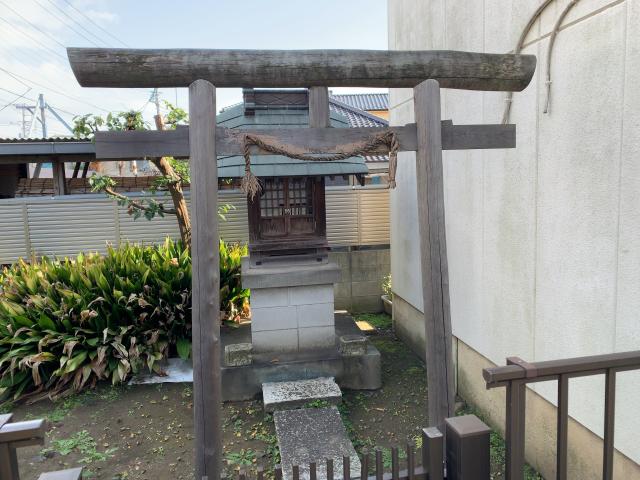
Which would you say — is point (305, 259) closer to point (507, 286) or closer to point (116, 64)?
point (507, 286)

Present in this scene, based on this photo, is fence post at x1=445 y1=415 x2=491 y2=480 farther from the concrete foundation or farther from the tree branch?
the tree branch

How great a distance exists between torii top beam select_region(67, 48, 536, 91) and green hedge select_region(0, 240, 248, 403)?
396 centimetres

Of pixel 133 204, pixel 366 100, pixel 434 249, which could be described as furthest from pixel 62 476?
pixel 366 100

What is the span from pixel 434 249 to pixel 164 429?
371 cm

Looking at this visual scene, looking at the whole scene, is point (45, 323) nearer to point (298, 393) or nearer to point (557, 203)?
point (298, 393)

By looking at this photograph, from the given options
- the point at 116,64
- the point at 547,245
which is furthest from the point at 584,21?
the point at 116,64

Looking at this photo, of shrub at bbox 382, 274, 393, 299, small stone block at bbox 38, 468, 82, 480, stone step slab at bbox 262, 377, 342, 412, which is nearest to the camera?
small stone block at bbox 38, 468, 82, 480

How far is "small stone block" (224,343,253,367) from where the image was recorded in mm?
5367

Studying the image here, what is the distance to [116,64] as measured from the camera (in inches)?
107

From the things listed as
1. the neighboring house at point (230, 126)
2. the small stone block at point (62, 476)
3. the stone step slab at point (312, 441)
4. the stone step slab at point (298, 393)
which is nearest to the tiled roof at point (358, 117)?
the neighboring house at point (230, 126)

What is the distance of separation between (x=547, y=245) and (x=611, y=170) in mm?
882

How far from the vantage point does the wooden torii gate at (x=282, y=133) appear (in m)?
2.78

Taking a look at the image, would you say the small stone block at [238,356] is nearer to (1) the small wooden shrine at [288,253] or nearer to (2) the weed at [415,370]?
(1) the small wooden shrine at [288,253]

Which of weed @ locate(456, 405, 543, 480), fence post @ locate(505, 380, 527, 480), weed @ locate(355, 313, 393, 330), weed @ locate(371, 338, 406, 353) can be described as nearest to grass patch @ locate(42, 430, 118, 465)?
weed @ locate(456, 405, 543, 480)
